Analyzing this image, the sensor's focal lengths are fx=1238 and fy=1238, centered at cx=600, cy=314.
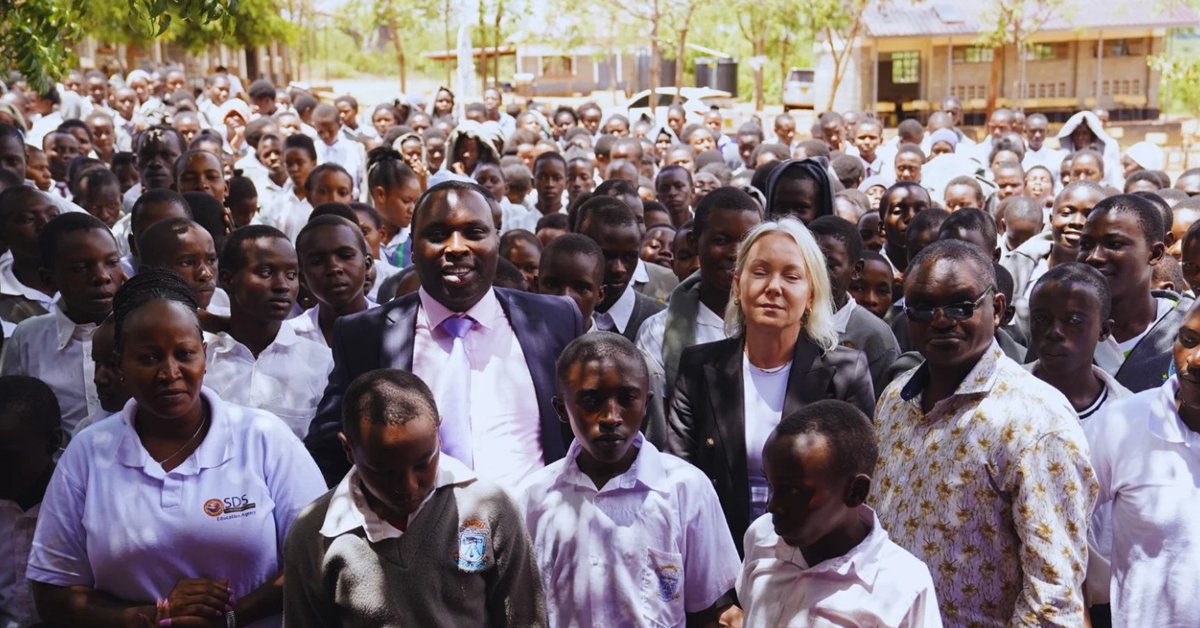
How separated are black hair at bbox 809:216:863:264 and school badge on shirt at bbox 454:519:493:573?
2506mm

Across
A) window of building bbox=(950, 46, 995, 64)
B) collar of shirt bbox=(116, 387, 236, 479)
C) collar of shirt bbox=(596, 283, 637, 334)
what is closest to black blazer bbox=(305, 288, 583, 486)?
collar of shirt bbox=(116, 387, 236, 479)

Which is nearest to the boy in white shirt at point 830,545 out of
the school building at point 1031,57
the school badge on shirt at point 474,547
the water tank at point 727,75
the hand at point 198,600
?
the school badge on shirt at point 474,547

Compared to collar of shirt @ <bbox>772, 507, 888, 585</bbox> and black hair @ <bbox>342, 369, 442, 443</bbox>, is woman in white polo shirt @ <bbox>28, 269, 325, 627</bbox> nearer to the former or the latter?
black hair @ <bbox>342, 369, 442, 443</bbox>

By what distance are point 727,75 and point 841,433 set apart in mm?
34779

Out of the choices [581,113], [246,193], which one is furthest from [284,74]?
[246,193]

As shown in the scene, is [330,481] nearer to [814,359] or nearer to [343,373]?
[343,373]

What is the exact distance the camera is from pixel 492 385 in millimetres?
3590

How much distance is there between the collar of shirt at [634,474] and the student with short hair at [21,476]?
5.37 feet

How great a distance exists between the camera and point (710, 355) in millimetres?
3920

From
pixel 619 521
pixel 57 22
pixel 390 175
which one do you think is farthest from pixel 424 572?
pixel 390 175

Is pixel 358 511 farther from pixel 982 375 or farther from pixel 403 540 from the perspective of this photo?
pixel 982 375

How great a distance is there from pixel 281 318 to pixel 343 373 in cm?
112

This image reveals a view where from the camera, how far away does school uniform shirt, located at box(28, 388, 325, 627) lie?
10.5 ft

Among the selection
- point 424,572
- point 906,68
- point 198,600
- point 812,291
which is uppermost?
point 906,68
